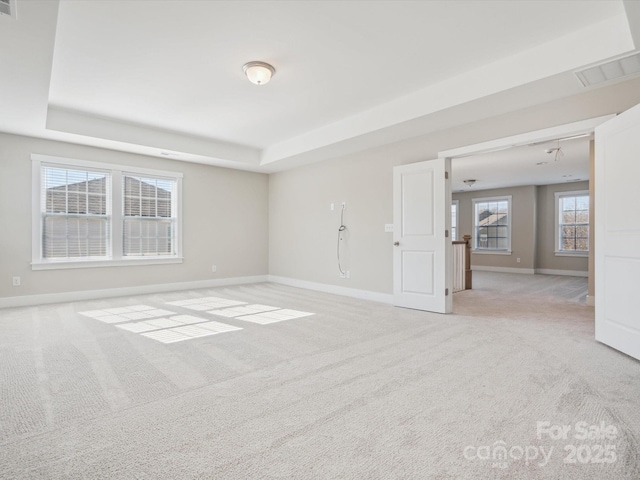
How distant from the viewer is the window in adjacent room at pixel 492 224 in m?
10.5

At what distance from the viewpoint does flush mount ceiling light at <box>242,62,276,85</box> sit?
3486 millimetres

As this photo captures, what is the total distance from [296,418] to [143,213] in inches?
216

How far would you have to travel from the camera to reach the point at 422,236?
4.82 meters

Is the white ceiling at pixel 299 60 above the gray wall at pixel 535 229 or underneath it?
above

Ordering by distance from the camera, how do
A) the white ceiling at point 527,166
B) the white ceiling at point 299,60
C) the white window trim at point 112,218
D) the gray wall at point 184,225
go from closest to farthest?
1. the white ceiling at point 299,60
2. the gray wall at point 184,225
3. the white window trim at point 112,218
4. the white ceiling at point 527,166

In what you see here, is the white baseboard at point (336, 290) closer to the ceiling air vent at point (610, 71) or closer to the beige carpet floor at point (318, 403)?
the beige carpet floor at point (318, 403)

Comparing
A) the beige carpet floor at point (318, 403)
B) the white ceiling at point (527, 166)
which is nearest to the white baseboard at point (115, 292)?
the beige carpet floor at point (318, 403)

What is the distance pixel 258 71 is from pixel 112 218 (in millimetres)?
3972

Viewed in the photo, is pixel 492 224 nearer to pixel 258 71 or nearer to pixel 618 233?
pixel 618 233

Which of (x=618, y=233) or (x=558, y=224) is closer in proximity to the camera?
(x=618, y=233)

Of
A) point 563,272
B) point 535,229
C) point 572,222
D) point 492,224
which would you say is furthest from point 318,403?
point 492,224

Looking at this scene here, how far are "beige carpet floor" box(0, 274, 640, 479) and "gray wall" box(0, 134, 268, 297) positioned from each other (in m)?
1.60

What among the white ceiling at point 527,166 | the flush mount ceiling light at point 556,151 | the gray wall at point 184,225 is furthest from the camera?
the white ceiling at point 527,166

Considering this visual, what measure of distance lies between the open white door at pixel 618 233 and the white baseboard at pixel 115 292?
237 inches
